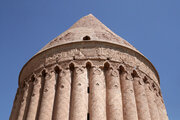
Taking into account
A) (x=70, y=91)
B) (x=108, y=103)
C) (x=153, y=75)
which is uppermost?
(x=153, y=75)

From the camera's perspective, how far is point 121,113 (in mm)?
8070

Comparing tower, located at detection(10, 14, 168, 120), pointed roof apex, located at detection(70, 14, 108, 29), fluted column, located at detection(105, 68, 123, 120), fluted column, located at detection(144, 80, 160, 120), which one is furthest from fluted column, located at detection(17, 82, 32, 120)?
fluted column, located at detection(144, 80, 160, 120)

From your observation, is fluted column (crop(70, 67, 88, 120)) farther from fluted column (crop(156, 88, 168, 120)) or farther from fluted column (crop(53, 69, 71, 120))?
fluted column (crop(156, 88, 168, 120))

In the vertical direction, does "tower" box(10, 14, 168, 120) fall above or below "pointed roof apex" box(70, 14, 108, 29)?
below

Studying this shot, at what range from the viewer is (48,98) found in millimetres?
8703

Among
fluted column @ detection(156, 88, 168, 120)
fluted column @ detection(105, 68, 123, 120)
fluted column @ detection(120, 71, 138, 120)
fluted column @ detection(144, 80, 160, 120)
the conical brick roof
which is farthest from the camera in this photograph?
the conical brick roof

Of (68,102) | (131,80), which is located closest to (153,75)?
(131,80)

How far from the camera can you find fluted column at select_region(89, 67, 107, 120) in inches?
309

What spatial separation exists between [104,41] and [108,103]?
288 centimetres

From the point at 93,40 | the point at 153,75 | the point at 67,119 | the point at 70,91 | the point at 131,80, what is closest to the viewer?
the point at 67,119

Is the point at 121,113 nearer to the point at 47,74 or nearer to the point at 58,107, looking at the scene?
the point at 58,107

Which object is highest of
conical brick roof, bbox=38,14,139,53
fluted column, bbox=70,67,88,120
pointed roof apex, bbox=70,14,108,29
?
pointed roof apex, bbox=70,14,108,29

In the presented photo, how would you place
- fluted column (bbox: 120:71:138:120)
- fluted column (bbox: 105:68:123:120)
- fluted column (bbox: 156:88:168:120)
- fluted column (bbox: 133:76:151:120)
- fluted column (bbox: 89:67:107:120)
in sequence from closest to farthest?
fluted column (bbox: 89:67:107:120)
fluted column (bbox: 105:68:123:120)
fluted column (bbox: 120:71:138:120)
fluted column (bbox: 133:76:151:120)
fluted column (bbox: 156:88:168:120)

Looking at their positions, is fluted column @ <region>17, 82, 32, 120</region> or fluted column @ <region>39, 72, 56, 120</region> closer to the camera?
fluted column @ <region>39, 72, 56, 120</region>
